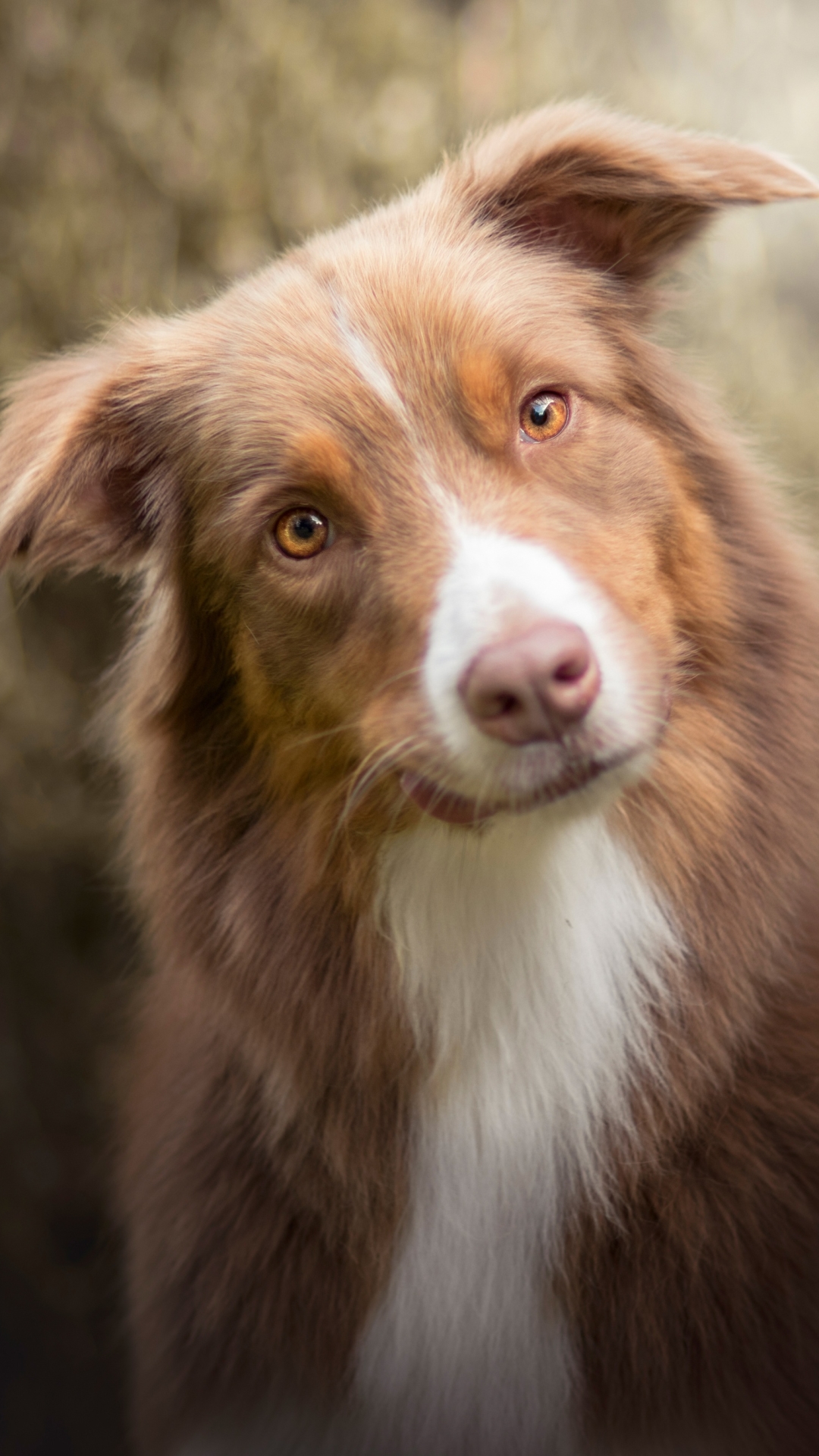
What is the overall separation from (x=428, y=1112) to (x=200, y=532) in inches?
43.0

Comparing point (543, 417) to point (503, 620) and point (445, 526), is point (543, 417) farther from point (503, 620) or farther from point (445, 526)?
point (503, 620)

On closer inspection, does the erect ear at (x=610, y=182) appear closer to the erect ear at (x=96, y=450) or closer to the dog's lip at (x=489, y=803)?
the erect ear at (x=96, y=450)

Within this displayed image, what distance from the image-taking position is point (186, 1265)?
90.7 inches

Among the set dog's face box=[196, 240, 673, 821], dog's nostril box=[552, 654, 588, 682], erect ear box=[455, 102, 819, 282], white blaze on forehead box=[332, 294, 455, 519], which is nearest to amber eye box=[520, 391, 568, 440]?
dog's face box=[196, 240, 673, 821]

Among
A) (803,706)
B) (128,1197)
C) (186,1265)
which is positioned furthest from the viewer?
(128,1197)

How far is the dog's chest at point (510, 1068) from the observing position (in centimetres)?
204

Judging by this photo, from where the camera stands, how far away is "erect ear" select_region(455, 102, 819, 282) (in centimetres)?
204

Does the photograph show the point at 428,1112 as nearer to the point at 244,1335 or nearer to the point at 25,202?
the point at 244,1335

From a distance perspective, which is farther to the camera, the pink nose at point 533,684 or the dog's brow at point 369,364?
the dog's brow at point 369,364

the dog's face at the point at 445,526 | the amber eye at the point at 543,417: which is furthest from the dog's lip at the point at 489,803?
the amber eye at the point at 543,417

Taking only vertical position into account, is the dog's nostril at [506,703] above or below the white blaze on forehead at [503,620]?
below

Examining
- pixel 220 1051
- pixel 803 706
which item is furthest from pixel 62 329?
pixel 803 706


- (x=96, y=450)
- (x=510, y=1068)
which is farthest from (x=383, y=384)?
(x=510, y=1068)

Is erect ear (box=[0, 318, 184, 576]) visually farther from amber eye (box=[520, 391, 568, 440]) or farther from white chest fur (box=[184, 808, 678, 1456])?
white chest fur (box=[184, 808, 678, 1456])
